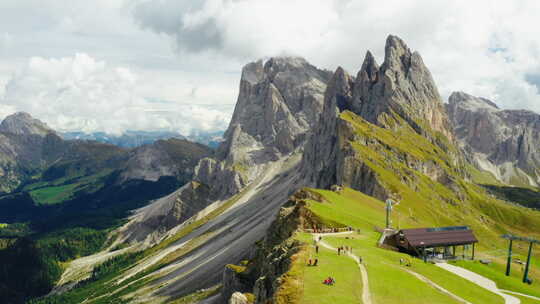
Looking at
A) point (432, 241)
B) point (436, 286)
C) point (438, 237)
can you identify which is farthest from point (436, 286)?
point (438, 237)

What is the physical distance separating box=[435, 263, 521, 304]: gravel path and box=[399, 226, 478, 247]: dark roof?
4082mm

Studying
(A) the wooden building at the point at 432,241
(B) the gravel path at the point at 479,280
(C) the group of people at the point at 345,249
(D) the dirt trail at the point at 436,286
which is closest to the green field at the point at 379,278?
(D) the dirt trail at the point at 436,286

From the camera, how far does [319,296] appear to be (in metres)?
39.9

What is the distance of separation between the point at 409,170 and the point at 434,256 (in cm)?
12337

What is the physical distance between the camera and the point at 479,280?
59.8 metres

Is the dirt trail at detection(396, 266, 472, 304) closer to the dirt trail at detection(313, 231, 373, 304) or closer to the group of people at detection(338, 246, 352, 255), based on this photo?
the dirt trail at detection(313, 231, 373, 304)

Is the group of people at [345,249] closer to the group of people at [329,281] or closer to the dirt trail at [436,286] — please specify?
the dirt trail at [436,286]

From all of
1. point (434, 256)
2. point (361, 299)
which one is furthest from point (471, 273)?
point (361, 299)

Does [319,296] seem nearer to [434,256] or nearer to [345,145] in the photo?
[434,256]

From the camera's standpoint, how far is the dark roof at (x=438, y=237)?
6750 cm

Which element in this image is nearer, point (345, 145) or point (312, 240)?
point (312, 240)

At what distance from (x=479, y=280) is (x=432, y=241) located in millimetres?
9802

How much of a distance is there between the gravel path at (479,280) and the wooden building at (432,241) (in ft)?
11.8

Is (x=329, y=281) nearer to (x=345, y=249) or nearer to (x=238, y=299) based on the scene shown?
(x=345, y=249)
